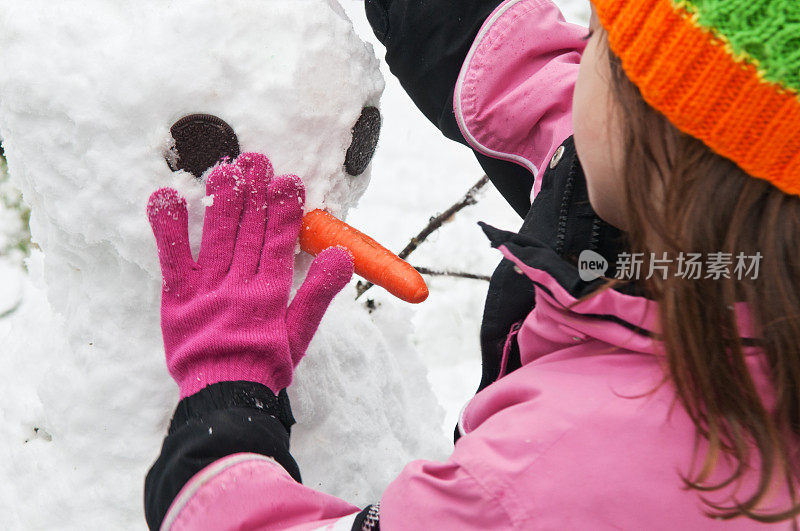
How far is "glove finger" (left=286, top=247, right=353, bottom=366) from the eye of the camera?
0.85 metres

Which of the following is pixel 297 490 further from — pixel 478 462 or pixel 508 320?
pixel 508 320

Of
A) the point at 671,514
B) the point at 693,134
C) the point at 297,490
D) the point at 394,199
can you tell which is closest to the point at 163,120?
the point at 297,490

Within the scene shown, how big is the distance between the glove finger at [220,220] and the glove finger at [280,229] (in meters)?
0.04

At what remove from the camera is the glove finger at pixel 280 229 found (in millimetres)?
855

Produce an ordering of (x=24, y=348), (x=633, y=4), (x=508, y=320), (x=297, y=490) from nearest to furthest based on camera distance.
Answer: (x=633, y=4) → (x=297, y=490) → (x=508, y=320) → (x=24, y=348)

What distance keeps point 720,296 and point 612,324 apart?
10 cm

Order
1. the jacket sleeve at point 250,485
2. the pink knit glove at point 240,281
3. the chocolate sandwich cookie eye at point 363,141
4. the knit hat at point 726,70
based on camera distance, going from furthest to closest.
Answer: the chocolate sandwich cookie eye at point 363,141
the pink knit glove at point 240,281
the jacket sleeve at point 250,485
the knit hat at point 726,70

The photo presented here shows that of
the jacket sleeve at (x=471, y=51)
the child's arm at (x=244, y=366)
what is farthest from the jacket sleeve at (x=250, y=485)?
the jacket sleeve at (x=471, y=51)

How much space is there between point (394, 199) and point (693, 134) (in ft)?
5.20

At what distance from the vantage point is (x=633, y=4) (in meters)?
0.57

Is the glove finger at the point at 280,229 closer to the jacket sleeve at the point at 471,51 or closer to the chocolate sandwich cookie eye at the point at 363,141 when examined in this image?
the chocolate sandwich cookie eye at the point at 363,141

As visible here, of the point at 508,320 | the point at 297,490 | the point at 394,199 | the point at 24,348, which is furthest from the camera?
the point at 394,199

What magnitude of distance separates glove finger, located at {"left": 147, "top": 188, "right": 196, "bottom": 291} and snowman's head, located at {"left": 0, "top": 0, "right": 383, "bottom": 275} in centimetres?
4

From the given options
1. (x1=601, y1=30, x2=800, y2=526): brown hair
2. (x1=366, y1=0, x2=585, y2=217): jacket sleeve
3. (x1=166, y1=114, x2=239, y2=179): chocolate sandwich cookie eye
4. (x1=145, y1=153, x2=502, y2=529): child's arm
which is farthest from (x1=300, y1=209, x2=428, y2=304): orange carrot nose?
(x1=601, y1=30, x2=800, y2=526): brown hair
